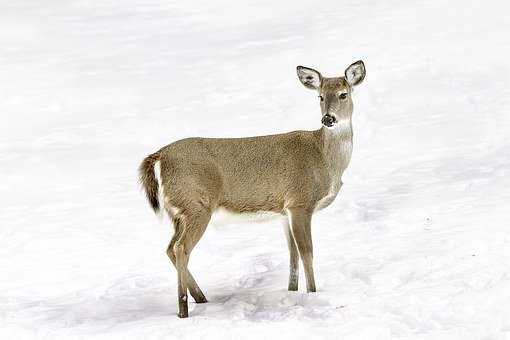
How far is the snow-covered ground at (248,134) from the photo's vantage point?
8531mm

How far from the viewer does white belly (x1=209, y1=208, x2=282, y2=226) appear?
882cm

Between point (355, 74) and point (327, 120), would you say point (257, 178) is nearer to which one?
point (327, 120)

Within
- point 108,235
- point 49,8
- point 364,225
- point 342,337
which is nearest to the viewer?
point 342,337

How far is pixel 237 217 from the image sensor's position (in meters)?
8.91

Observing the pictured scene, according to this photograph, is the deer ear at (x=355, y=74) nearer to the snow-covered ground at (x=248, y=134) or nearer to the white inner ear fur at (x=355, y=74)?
the white inner ear fur at (x=355, y=74)

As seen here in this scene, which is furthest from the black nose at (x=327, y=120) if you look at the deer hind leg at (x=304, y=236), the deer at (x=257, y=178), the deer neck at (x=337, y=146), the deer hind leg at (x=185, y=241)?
the deer hind leg at (x=185, y=241)

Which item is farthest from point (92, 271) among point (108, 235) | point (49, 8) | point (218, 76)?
point (49, 8)

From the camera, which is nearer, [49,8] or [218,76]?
[218,76]

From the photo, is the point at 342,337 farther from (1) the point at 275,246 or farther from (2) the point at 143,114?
(2) the point at 143,114

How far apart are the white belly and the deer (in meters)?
0.02

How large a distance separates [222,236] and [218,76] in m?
10.3

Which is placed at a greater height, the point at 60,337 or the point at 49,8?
the point at 49,8

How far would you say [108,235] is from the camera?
1249cm

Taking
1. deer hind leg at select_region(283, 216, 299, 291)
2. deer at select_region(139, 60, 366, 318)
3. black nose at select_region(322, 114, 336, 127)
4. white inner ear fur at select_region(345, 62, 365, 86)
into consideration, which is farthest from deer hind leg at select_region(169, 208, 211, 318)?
white inner ear fur at select_region(345, 62, 365, 86)
